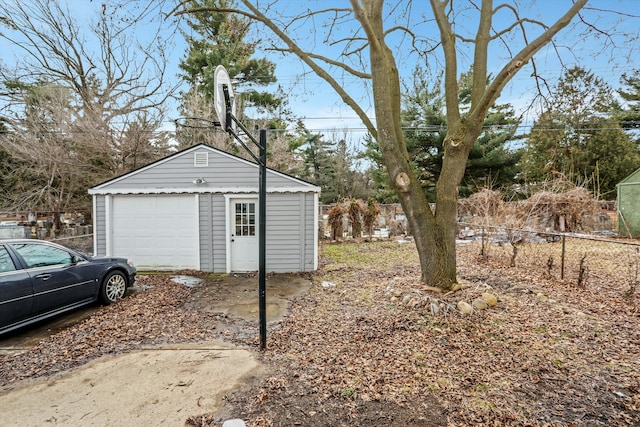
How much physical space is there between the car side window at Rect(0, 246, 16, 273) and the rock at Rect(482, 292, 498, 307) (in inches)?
246

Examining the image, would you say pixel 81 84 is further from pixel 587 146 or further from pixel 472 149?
pixel 587 146

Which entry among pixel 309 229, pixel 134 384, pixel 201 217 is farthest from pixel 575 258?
pixel 134 384

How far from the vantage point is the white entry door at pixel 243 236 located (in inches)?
297

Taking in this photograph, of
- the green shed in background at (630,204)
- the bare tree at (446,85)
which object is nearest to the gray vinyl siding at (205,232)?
the bare tree at (446,85)

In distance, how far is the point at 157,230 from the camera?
7617 millimetres

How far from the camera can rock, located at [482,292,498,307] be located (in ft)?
14.3

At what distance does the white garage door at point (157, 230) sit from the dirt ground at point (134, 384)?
327 centimetres

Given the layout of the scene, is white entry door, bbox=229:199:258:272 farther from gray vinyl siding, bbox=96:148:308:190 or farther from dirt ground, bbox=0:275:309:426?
dirt ground, bbox=0:275:309:426

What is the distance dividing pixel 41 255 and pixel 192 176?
364 cm

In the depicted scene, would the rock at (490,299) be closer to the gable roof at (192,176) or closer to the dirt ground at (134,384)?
the dirt ground at (134,384)

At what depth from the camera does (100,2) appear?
4293 millimetres

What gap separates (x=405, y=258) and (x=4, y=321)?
26.3 feet

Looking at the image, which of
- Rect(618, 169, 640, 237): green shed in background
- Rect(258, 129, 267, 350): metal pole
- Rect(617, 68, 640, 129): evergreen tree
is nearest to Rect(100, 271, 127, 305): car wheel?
Rect(258, 129, 267, 350): metal pole

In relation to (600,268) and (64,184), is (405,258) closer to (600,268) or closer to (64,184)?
(600,268)
